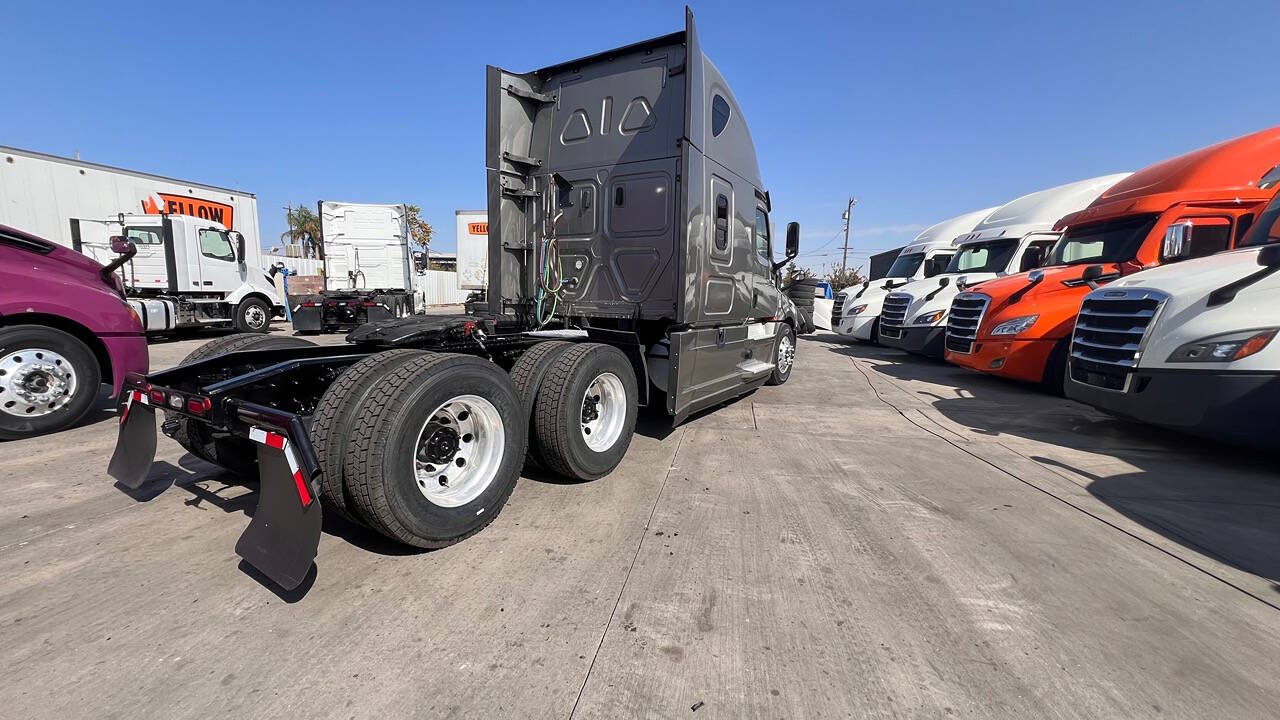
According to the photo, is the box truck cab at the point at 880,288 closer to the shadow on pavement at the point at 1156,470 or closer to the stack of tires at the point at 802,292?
the stack of tires at the point at 802,292

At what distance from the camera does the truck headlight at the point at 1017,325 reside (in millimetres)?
6570

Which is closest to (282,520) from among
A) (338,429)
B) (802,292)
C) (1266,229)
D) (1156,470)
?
(338,429)

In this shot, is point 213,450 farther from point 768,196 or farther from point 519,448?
point 768,196

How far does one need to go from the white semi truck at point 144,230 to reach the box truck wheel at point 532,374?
11176 millimetres

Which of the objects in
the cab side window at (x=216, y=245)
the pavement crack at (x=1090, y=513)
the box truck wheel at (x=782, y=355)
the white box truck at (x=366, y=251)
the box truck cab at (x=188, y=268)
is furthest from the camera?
the white box truck at (x=366, y=251)

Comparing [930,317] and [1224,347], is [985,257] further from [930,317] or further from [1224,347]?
[1224,347]

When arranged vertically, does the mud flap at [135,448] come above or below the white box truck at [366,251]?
below

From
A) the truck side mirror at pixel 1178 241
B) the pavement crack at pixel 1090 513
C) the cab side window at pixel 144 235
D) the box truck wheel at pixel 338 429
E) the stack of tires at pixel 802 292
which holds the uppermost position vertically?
the cab side window at pixel 144 235

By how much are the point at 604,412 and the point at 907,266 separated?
12307 mm

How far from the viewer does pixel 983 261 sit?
10312 millimetres

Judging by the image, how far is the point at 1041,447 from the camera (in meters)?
4.62

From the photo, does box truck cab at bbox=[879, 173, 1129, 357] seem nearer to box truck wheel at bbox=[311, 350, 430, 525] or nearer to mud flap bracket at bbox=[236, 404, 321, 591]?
box truck wheel at bbox=[311, 350, 430, 525]

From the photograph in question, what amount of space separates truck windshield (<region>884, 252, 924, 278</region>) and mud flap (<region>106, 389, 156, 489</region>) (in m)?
14.3

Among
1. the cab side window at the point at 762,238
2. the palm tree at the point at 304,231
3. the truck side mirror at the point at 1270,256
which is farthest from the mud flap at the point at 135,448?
the palm tree at the point at 304,231
